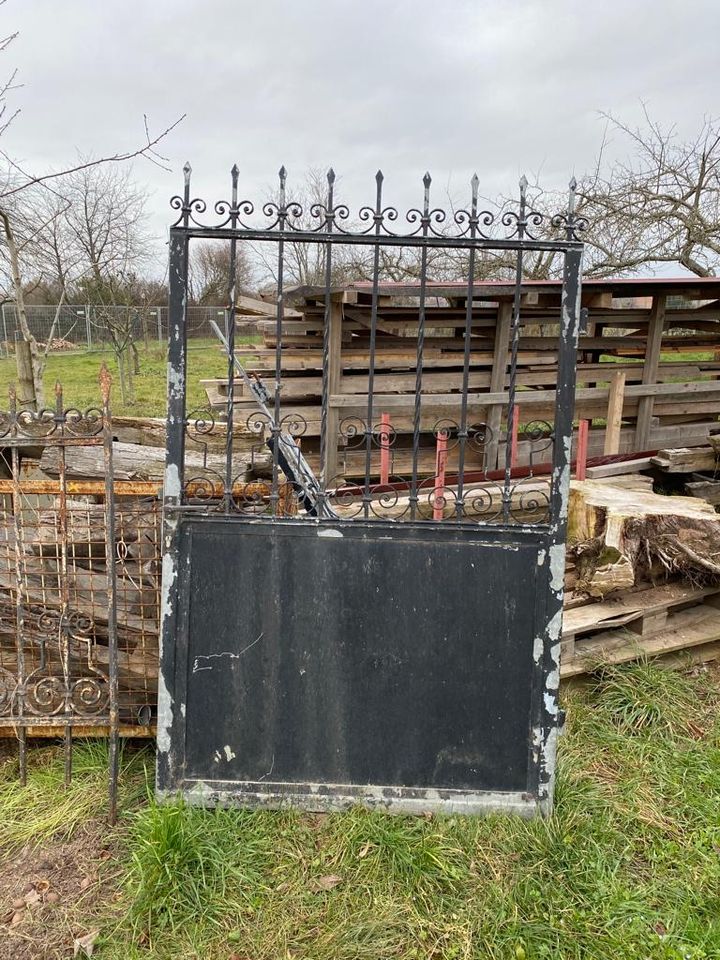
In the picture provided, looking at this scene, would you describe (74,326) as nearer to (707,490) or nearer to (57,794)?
(707,490)

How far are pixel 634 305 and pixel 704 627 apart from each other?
19.7ft

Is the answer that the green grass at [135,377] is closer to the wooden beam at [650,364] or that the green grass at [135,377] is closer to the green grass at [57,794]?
the wooden beam at [650,364]

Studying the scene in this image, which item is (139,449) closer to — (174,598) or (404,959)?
(174,598)

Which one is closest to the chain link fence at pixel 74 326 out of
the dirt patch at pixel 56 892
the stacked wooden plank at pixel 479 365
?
the stacked wooden plank at pixel 479 365

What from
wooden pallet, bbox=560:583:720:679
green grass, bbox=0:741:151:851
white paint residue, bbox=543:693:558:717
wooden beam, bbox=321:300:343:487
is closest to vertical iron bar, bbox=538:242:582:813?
white paint residue, bbox=543:693:558:717

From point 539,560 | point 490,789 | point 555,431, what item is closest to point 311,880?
point 490,789

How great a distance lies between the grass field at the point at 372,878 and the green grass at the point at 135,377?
7794 millimetres

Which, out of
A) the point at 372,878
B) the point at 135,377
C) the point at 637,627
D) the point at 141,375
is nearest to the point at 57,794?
the point at 372,878

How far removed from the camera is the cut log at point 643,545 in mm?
4336

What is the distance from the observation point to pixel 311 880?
106 inches

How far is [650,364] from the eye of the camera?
348 inches

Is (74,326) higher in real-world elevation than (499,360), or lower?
higher

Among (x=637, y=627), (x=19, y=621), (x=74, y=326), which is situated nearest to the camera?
(x=19, y=621)

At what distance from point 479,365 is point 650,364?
2.43 m
